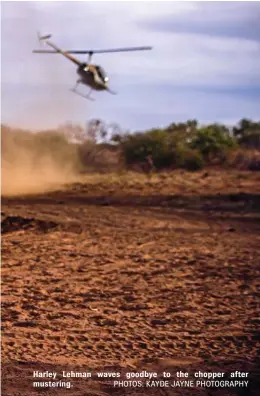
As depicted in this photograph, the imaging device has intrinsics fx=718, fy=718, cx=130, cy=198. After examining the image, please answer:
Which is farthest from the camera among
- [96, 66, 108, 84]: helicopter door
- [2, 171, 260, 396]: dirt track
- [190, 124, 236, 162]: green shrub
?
[190, 124, 236, 162]: green shrub

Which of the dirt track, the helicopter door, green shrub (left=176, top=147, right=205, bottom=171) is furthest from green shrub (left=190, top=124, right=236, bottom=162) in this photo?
the helicopter door

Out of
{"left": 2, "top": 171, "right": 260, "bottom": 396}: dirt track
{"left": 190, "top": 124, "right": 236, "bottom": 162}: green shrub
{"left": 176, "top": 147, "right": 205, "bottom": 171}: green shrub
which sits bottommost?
{"left": 2, "top": 171, "right": 260, "bottom": 396}: dirt track

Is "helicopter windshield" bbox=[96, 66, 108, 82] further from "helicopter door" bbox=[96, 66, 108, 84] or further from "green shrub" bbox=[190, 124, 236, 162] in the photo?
"green shrub" bbox=[190, 124, 236, 162]

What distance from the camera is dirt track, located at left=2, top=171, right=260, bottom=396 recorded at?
6.43m

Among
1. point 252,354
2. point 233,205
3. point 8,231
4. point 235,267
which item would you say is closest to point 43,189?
point 233,205

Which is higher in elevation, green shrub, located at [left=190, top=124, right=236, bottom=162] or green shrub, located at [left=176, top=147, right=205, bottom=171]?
green shrub, located at [left=190, top=124, right=236, bottom=162]

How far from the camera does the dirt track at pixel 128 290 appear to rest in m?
6.43

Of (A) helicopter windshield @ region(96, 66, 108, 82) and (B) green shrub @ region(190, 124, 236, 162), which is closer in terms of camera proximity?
(A) helicopter windshield @ region(96, 66, 108, 82)

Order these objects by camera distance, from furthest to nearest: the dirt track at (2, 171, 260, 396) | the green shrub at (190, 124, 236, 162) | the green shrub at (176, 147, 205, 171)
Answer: the green shrub at (190, 124, 236, 162), the green shrub at (176, 147, 205, 171), the dirt track at (2, 171, 260, 396)

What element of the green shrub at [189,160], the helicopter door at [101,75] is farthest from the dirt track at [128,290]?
the green shrub at [189,160]

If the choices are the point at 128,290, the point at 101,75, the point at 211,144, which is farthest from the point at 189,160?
the point at 128,290

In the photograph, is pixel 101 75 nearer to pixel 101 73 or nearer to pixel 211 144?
pixel 101 73

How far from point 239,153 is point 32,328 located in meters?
29.2

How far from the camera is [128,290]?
9148 mm
